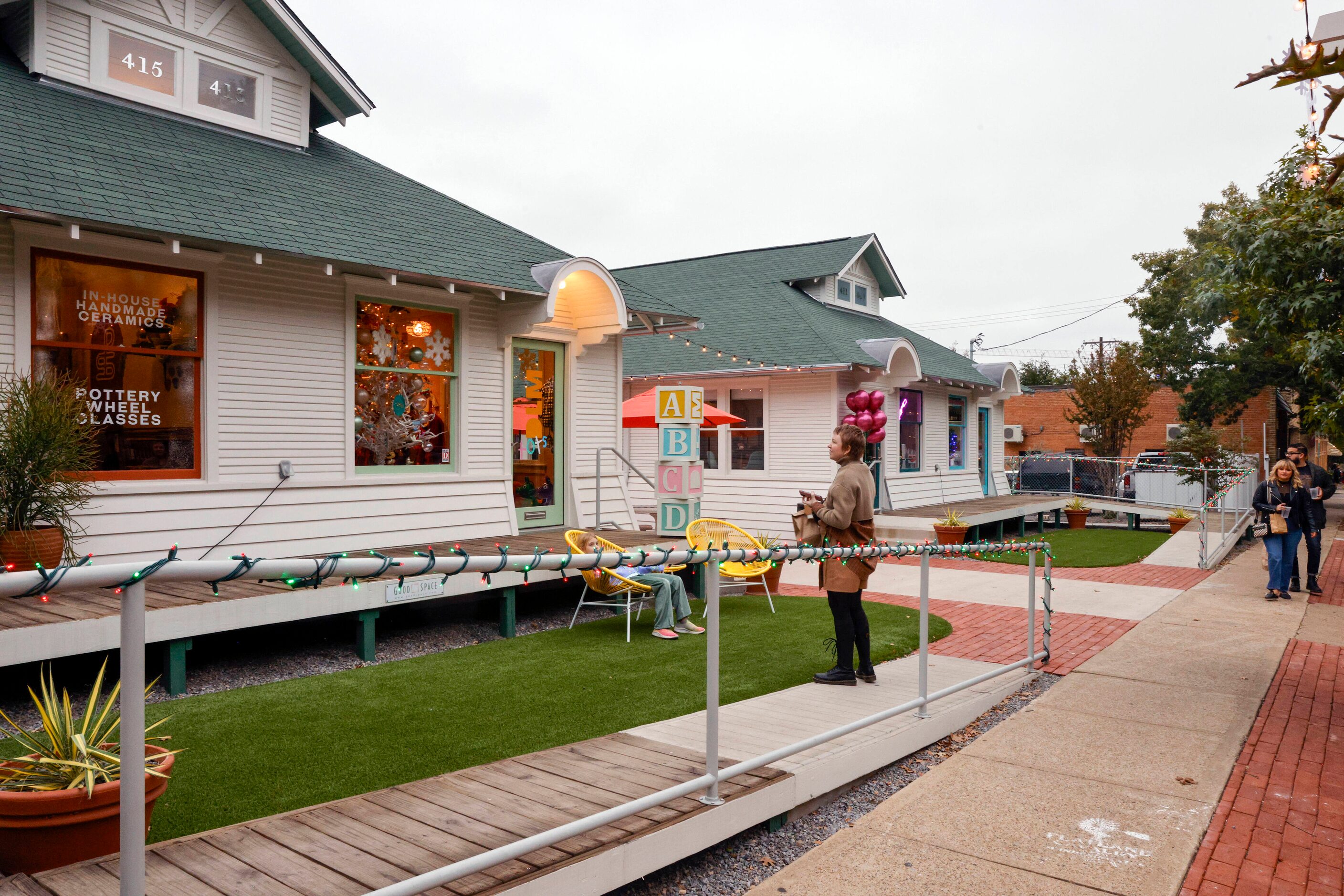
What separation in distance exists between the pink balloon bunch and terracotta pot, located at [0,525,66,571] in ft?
40.2

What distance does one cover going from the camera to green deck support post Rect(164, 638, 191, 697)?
6.18m

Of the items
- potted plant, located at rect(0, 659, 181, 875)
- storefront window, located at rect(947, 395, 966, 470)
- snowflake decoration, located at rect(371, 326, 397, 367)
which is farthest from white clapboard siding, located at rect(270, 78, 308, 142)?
storefront window, located at rect(947, 395, 966, 470)

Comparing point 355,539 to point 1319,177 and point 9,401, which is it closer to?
point 9,401

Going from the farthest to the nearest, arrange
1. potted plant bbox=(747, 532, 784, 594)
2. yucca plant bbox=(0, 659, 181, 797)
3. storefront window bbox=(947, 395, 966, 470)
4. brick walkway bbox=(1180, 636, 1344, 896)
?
storefront window bbox=(947, 395, 966, 470) < potted plant bbox=(747, 532, 784, 594) < brick walkway bbox=(1180, 636, 1344, 896) < yucca plant bbox=(0, 659, 181, 797)

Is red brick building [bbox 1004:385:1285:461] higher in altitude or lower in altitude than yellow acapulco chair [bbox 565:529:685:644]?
higher

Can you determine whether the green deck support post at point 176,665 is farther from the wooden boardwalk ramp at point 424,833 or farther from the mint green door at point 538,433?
the mint green door at point 538,433

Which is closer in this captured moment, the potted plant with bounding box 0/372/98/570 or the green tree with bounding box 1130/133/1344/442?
the potted plant with bounding box 0/372/98/570

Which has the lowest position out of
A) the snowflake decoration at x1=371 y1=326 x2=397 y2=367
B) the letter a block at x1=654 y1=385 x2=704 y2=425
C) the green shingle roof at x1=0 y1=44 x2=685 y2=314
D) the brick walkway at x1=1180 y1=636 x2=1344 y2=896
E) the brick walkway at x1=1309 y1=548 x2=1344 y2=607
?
the brick walkway at x1=1180 y1=636 x2=1344 y2=896

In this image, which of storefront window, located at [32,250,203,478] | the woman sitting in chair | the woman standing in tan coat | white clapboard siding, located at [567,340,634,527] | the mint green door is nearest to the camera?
the woman standing in tan coat

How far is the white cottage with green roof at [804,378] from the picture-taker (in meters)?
17.0

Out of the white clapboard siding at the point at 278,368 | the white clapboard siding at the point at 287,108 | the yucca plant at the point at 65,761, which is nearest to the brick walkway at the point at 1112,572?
the white clapboard siding at the point at 278,368

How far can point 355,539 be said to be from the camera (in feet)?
29.4

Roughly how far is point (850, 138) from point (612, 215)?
54144 millimetres

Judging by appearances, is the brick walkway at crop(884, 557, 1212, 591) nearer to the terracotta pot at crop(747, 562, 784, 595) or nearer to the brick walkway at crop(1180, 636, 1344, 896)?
the terracotta pot at crop(747, 562, 784, 595)
